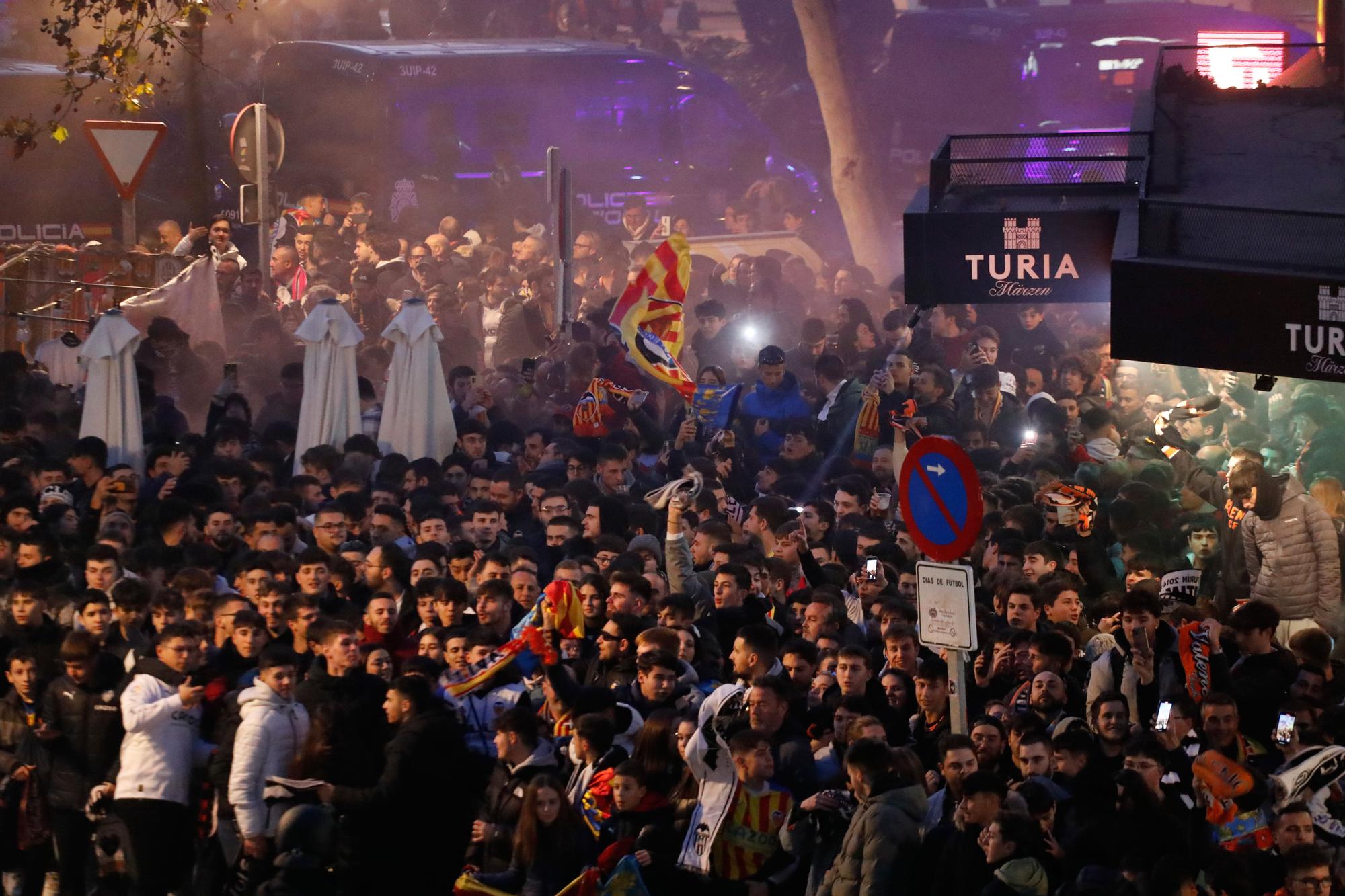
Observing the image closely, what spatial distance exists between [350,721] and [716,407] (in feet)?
21.5

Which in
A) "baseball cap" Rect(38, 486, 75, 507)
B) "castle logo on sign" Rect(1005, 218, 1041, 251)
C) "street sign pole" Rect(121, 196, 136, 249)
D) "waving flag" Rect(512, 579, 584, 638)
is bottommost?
"waving flag" Rect(512, 579, 584, 638)

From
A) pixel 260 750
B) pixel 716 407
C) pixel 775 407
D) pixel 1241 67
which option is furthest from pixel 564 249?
pixel 260 750

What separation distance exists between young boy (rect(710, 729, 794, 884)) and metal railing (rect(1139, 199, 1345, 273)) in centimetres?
298

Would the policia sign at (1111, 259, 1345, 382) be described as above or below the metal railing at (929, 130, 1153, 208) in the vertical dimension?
below

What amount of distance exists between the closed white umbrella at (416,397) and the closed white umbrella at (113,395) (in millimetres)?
1737

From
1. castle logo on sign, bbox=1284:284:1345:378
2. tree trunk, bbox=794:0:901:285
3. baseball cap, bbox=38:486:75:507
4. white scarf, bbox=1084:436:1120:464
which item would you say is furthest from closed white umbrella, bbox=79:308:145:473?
tree trunk, bbox=794:0:901:285

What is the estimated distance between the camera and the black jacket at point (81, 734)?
343 inches

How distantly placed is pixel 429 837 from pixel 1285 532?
5.17m

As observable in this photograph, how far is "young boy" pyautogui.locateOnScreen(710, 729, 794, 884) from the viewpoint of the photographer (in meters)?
7.37

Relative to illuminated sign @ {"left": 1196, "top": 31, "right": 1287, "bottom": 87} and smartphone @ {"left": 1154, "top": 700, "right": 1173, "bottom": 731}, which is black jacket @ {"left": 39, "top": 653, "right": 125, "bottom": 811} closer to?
smartphone @ {"left": 1154, "top": 700, "right": 1173, "bottom": 731}

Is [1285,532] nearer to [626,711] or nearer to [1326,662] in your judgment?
[1326,662]

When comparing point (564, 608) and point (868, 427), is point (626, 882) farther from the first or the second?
point (868, 427)

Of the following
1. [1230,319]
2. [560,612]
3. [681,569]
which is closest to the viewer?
[1230,319]

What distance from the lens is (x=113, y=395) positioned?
13445 mm
